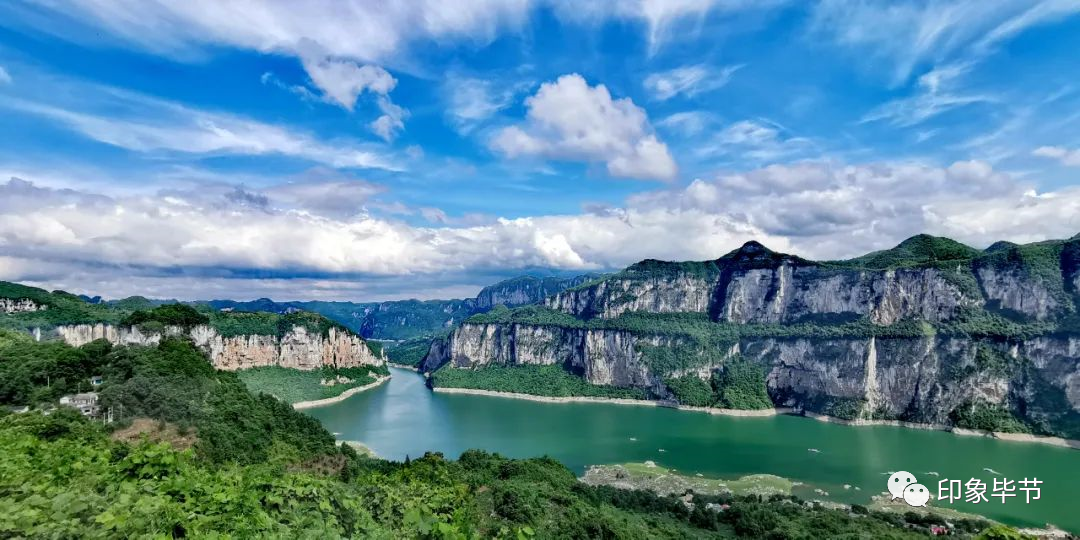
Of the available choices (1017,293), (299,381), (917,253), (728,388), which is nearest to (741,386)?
(728,388)

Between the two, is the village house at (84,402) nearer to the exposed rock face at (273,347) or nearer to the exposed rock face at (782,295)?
the exposed rock face at (273,347)

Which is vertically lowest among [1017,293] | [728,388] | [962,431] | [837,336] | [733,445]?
[733,445]

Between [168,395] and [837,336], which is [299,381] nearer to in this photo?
[168,395]

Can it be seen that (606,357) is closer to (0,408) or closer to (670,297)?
(670,297)

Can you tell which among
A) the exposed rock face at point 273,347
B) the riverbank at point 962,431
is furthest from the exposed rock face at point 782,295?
the exposed rock face at point 273,347

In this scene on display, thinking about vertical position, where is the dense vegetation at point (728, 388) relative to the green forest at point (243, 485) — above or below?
below

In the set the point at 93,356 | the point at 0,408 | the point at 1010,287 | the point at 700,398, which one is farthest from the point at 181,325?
the point at 1010,287

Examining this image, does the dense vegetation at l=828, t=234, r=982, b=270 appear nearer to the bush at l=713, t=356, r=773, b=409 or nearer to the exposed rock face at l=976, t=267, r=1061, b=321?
the exposed rock face at l=976, t=267, r=1061, b=321

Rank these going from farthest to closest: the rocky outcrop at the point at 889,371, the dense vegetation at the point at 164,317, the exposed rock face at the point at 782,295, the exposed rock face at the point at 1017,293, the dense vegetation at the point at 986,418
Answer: the exposed rock face at the point at 782,295, the exposed rock face at the point at 1017,293, the rocky outcrop at the point at 889,371, the dense vegetation at the point at 986,418, the dense vegetation at the point at 164,317
